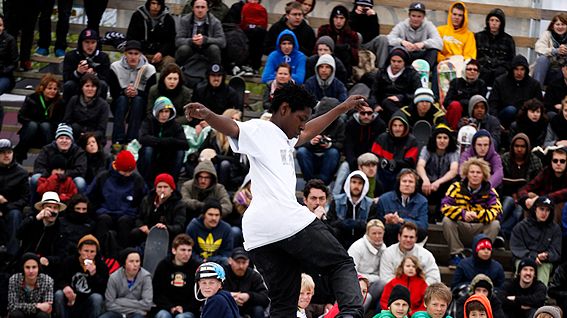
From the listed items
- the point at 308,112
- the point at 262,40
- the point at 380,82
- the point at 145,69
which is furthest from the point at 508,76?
the point at 308,112

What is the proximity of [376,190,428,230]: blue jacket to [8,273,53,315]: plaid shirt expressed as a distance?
3865 mm

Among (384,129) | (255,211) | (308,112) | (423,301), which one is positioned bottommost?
(423,301)

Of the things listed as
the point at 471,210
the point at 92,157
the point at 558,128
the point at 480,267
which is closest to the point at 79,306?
the point at 92,157

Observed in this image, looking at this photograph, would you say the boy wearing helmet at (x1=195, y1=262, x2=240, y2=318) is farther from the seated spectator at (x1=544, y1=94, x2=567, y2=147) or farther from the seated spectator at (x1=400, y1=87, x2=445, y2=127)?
the seated spectator at (x1=544, y1=94, x2=567, y2=147)

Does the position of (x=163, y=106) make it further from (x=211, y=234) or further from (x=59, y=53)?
(x=59, y=53)

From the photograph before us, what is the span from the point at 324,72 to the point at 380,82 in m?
0.83

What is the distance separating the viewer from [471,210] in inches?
586

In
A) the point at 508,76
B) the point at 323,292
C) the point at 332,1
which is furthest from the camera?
the point at 332,1

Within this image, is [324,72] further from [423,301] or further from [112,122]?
[423,301]

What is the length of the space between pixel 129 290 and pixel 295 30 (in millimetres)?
5441

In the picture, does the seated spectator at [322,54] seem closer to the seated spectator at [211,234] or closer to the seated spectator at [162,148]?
the seated spectator at [162,148]

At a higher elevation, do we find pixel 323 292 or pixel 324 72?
pixel 324 72

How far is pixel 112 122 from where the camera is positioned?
55.9 ft

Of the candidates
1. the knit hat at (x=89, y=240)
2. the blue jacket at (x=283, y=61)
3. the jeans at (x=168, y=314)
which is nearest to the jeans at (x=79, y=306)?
the knit hat at (x=89, y=240)
